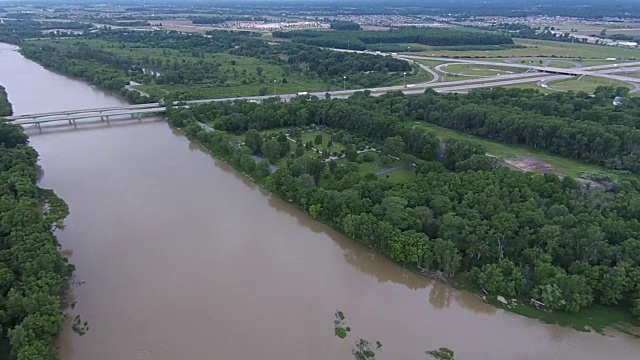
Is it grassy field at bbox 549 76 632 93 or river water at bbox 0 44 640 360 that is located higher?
grassy field at bbox 549 76 632 93

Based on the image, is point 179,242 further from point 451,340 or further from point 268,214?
point 451,340

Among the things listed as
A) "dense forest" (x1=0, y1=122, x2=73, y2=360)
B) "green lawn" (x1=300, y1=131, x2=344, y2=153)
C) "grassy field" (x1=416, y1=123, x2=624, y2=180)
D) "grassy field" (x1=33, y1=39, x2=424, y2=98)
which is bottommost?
"grassy field" (x1=33, y1=39, x2=424, y2=98)

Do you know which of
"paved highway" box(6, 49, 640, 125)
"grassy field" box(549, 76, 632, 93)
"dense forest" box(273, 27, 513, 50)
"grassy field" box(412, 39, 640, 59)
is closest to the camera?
"paved highway" box(6, 49, 640, 125)

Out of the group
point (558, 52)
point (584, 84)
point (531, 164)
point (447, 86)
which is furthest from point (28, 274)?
point (558, 52)

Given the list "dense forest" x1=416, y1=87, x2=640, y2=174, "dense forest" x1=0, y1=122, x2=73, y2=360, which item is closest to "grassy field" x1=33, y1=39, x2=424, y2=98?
"dense forest" x1=416, y1=87, x2=640, y2=174

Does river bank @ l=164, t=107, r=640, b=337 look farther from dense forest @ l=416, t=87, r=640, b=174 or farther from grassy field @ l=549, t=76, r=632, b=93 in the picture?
grassy field @ l=549, t=76, r=632, b=93

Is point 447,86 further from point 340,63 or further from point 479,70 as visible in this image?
point 340,63

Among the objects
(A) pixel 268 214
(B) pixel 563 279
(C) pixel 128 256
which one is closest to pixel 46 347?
(C) pixel 128 256
